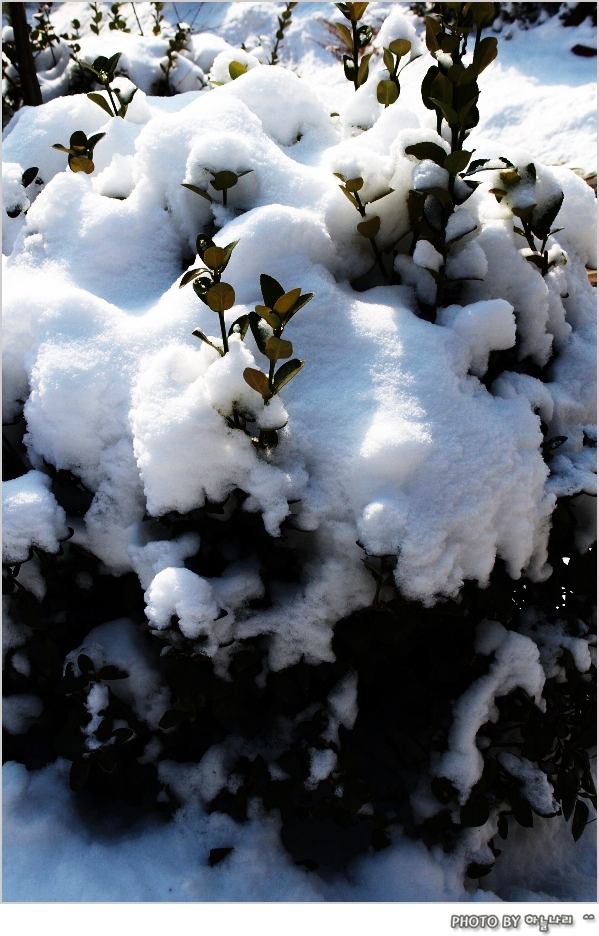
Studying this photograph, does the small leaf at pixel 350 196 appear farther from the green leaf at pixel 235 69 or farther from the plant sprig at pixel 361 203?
the green leaf at pixel 235 69

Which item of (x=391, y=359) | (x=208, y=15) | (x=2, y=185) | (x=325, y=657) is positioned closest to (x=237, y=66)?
(x=2, y=185)

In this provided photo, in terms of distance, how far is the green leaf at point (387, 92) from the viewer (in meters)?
1.50

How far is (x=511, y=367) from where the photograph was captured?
1401 mm

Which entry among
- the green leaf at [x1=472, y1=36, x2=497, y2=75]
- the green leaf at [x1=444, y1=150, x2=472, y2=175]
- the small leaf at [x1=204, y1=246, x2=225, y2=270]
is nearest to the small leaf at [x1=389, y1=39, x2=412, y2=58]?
the green leaf at [x1=472, y1=36, x2=497, y2=75]

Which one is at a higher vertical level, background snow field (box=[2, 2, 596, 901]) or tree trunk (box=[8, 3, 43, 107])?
tree trunk (box=[8, 3, 43, 107])

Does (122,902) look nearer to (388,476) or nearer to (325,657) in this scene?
(325,657)

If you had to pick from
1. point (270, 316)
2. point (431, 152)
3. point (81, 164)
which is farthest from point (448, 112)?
point (81, 164)

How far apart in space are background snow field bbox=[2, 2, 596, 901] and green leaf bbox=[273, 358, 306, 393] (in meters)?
0.04

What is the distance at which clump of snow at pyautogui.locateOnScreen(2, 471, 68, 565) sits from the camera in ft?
3.70

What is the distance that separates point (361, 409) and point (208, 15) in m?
6.55

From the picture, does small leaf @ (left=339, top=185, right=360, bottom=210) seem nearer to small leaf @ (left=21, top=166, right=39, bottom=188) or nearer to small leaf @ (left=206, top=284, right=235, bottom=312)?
small leaf @ (left=206, top=284, right=235, bottom=312)

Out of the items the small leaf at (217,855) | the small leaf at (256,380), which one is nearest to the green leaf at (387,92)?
the small leaf at (256,380)

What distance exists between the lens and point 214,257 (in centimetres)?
105

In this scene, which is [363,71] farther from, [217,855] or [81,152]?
[217,855]
